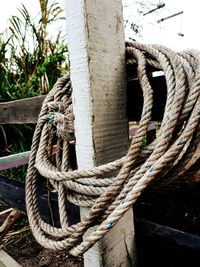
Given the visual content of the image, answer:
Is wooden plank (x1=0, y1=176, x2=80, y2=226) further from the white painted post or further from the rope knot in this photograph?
the rope knot

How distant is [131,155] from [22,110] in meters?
1.15

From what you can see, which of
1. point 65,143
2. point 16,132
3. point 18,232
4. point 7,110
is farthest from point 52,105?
point 16,132

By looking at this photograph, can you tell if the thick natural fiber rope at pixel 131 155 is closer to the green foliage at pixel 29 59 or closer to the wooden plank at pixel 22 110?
the wooden plank at pixel 22 110

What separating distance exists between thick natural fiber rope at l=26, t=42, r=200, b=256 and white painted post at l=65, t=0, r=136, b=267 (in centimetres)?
7

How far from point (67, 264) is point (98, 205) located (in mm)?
1582

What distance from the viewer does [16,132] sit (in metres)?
3.26

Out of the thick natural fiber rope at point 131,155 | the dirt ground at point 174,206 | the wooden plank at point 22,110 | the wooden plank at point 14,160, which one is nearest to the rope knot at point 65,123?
the thick natural fiber rope at point 131,155

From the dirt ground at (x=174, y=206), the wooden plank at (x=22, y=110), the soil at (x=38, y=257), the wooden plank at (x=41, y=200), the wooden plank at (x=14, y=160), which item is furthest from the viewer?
the soil at (x=38, y=257)

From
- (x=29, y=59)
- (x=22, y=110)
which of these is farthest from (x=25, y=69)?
(x=22, y=110)

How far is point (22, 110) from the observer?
1.77m

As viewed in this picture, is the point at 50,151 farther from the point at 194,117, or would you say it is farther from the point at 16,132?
the point at 16,132

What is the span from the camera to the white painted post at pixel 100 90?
0.83m

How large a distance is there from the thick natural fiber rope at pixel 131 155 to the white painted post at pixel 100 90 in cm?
7

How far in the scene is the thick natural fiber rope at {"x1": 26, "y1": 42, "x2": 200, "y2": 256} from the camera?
0.72m
